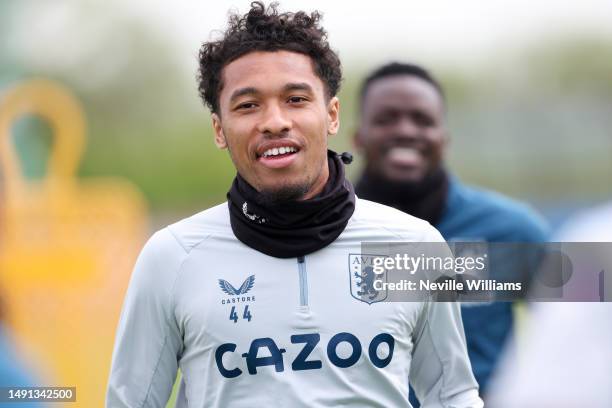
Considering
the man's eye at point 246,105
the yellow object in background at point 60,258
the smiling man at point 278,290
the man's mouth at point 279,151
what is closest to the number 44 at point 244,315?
the smiling man at point 278,290

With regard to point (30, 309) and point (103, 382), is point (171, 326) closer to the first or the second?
point (103, 382)

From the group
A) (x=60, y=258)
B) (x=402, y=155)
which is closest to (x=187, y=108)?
(x=60, y=258)

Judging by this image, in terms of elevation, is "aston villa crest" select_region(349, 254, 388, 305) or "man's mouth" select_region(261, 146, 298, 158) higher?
"man's mouth" select_region(261, 146, 298, 158)

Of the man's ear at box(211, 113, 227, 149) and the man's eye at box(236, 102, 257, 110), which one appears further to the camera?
the man's ear at box(211, 113, 227, 149)

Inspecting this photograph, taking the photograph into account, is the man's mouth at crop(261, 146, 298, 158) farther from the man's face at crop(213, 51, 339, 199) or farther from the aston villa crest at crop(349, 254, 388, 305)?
the aston villa crest at crop(349, 254, 388, 305)

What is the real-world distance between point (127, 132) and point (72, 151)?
91 cm

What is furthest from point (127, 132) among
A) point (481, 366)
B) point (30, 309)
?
point (481, 366)

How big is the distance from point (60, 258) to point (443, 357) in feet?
21.8

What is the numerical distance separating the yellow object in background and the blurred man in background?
427 centimetres

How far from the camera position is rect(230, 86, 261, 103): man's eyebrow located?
7.72 ft

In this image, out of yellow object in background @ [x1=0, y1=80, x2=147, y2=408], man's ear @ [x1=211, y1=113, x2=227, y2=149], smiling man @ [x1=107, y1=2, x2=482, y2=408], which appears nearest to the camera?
smiling man @ [x1=107, y1=2, x2=482, y2=408]

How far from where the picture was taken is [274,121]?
231 cm

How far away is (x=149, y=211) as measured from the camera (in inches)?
387

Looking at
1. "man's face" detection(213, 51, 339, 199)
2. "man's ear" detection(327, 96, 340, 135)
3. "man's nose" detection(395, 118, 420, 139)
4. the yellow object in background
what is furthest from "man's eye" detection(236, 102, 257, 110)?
the yellow object in background
